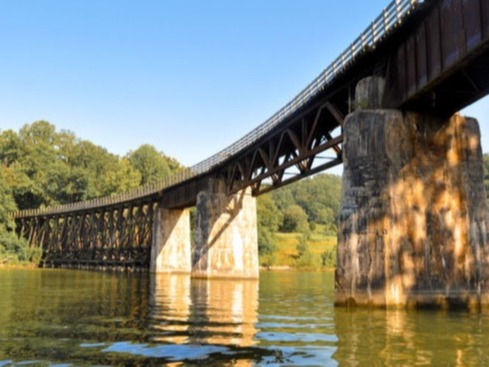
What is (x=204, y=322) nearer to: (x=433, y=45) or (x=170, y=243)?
(x=433, y=45)

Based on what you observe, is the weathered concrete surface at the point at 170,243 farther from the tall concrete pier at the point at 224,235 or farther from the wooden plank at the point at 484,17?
the wooden plank at the point at 484,17

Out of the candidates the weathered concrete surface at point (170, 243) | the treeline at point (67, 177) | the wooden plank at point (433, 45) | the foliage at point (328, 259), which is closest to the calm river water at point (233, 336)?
the wooden plank at point (433, 45)

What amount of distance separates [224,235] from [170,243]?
12765 millimetres

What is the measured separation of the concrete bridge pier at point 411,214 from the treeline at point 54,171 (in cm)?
5725

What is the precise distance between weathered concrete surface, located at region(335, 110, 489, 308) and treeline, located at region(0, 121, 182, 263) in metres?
57.2

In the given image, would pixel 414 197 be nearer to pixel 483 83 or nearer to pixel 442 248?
pixel 442 248

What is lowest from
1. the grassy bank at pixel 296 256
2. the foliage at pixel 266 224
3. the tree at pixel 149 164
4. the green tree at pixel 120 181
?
the grassy bank at pixel 296 256

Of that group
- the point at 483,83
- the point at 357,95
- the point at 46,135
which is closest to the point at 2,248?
the point at 46,135

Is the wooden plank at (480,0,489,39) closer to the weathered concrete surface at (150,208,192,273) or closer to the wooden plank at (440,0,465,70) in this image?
the wooden plank at (440,0,465,70)

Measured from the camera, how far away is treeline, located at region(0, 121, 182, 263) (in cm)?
7162

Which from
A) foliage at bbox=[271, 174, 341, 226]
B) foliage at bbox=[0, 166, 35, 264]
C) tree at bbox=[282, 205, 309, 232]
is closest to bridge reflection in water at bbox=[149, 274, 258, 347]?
foliage at bbox=[0, 166, 35, 264]

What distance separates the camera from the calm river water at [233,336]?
815cm

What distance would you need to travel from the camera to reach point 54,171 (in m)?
86.4

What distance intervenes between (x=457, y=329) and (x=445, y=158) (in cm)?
774
